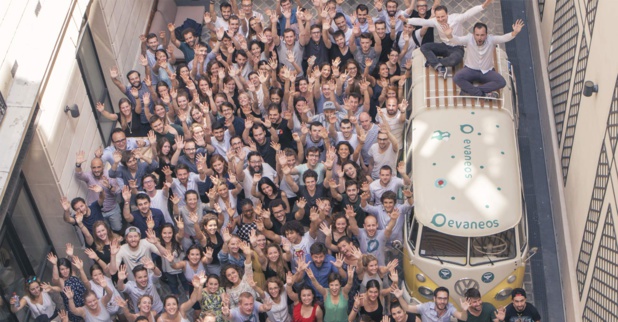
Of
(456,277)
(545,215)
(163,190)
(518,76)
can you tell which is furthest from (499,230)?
(518,76)

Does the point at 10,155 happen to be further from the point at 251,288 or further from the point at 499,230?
the point at 499,230

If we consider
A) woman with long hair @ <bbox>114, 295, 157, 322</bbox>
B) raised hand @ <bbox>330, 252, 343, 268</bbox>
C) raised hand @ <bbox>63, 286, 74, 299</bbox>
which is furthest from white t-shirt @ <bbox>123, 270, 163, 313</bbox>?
raised hand @ <bbox>330, 252, 343, 268</bbox>

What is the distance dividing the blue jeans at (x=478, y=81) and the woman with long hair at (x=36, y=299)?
628 centimetres

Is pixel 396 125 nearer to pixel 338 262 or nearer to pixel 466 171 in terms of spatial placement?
pixel 466 171

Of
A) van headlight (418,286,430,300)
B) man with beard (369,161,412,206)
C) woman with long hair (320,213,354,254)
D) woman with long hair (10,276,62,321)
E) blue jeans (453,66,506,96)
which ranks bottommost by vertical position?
van headlight (418,286,430,300)

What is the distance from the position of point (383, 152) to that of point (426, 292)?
2257 millimetres

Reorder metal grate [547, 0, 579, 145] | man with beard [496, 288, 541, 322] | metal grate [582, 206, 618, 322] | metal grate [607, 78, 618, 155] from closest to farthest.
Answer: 1. metal grate [582, 206, 618, 322]
2. metal grate [607, 78, 618, 155]
3. man with beard [496, 288, 541, 322]
4. metal grate [547, 0, 579, 145]

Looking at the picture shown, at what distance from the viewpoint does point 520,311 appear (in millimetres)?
12398

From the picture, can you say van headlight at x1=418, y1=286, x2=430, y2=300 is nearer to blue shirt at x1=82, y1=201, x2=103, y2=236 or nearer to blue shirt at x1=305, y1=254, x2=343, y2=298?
blue shirt at x1=305, y1=254, x2=343, y2=298

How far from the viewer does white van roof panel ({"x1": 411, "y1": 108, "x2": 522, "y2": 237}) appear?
12781mm

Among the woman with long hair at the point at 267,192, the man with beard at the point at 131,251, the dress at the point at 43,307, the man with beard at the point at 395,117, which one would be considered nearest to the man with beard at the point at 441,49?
the man with beard at the point at 395,117

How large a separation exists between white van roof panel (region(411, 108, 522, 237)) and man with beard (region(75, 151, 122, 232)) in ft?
14.3

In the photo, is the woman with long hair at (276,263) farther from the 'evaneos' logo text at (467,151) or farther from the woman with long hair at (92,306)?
the 'evaneos' logo text at (467,151)

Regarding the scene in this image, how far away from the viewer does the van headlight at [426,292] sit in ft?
43.4
